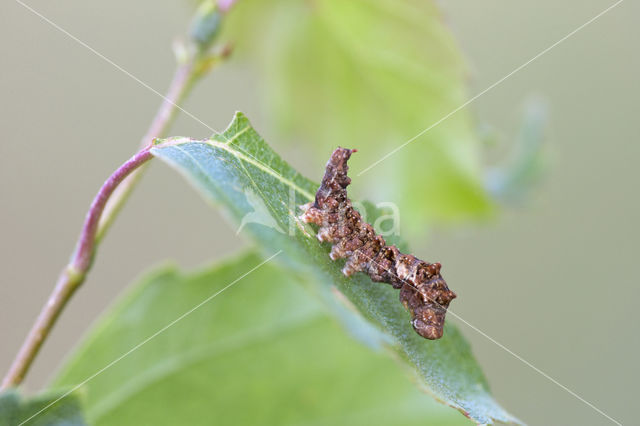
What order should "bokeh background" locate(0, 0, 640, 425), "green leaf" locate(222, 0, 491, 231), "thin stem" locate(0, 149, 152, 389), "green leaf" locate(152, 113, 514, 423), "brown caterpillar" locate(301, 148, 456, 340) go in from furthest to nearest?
"bokeh background" locate(0, 0, 640, 425) < "green leaf" locate(222, 0, 491, 231) < "brown caterpillar" locate(301, 148, 456, 340) < "thin stem" locate(0, 149, 152, 389) < "green leaf" locate(152, 113, 514, 423)

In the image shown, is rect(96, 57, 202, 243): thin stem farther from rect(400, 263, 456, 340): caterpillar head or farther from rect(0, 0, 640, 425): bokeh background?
rect(0, 0, 640, 425): bokeh background

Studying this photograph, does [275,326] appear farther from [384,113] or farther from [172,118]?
[384,113]

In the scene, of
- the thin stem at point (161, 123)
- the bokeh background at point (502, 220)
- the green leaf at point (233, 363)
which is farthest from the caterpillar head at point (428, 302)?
the bokeh background at point (502, 220)

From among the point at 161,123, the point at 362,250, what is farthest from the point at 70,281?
the point at 362,250

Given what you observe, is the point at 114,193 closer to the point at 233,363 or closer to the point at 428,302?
the point at 233,363

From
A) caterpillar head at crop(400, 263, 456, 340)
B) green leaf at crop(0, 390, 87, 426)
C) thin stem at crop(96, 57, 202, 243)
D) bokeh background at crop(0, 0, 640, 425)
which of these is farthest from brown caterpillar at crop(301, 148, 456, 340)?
bokeh background at crop(0, 0, 640, 425)

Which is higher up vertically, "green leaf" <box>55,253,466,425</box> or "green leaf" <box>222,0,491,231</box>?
"green leaf" <box>222,0,491,231</box>
